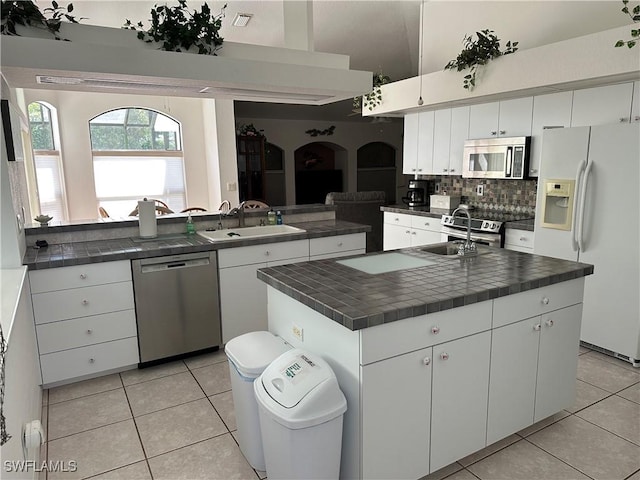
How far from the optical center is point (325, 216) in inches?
183

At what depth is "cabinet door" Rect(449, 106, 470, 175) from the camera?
16.4 ft

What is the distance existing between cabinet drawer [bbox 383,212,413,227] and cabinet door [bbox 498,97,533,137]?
1.45 m

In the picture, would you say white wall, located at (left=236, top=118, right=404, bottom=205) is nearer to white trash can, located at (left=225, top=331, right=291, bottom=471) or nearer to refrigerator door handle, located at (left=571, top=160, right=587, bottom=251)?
refrigerator door handle, located at (left=571, top=160, right=587, bottom=251)

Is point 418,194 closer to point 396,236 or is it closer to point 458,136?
point 396,236

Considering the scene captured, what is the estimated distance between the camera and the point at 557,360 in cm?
246

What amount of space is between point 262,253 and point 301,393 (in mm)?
1982

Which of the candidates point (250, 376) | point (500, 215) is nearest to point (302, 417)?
point (250, 376)

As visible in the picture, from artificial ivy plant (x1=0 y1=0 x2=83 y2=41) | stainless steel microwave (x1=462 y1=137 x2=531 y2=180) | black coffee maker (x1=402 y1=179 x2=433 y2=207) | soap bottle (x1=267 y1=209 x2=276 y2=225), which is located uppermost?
artificial ivy plant (x1=0 y1=0 x2=83 y2=41)

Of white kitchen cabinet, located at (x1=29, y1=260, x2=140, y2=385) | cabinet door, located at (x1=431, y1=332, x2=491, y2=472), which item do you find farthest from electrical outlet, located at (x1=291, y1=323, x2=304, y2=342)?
white kitchen cabinet, located at (x1=29, y1=260, x2=140, y2=385)

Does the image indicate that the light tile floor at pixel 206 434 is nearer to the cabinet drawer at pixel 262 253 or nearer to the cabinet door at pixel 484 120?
the cabinet drawer at pixel 262 253

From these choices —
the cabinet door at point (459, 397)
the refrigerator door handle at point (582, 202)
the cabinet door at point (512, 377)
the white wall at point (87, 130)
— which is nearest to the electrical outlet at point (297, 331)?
the cabinet door at point (459, 397)

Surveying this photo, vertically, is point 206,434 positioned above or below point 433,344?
below

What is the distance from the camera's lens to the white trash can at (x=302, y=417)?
1.73 metres

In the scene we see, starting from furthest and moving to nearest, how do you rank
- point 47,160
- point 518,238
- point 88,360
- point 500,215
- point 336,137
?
point 336,137 < point 47,160 < point 500,215 < point 518,238 < point 88,360
